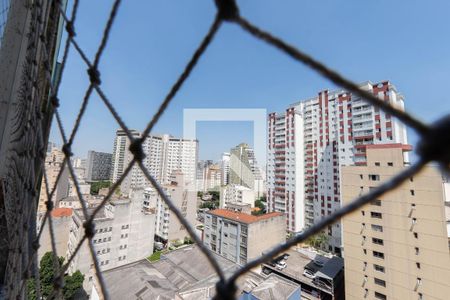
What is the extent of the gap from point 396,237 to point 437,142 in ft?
24.2

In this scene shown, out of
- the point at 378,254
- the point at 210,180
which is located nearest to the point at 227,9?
the point at 378,254

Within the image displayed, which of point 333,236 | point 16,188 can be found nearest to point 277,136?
point 333,236

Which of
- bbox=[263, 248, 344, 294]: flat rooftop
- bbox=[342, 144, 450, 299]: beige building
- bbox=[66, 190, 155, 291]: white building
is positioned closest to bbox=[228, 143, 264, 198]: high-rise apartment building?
bbox=[263, 248, 344, 294]: flat rooftop

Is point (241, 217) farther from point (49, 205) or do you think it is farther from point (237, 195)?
point (49, 205)

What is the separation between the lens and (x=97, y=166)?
98.7 feet

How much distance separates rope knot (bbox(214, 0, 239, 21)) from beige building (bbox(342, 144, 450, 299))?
17.3 feet

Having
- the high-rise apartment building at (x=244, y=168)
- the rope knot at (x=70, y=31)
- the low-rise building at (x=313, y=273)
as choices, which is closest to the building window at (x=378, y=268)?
the low-rise building at (x=313, y=273)

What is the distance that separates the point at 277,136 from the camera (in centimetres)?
1589

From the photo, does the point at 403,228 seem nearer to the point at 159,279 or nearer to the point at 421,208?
the point at 421,208

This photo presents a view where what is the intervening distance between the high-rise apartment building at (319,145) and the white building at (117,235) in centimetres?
822

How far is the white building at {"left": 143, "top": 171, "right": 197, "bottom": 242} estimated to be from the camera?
13.1 m

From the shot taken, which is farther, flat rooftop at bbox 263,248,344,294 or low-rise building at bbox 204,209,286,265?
low-rise building at bbox 204,209,286,265

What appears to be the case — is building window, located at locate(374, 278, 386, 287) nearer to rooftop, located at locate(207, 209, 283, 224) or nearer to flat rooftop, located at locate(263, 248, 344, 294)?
flat rooftop, located at locate(263, 248, 344, 294)

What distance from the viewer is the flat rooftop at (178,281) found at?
5262 mm
